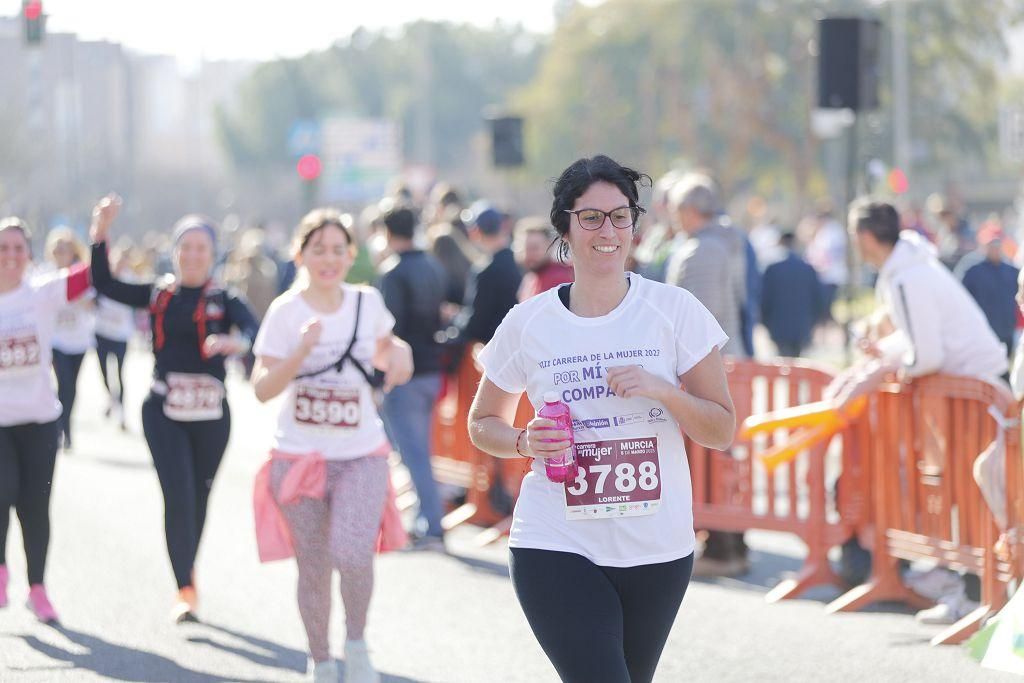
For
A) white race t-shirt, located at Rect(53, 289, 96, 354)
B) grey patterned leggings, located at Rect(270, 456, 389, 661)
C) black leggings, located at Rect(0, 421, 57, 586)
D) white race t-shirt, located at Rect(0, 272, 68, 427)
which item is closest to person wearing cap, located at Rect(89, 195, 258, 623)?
white race t-shirt, located at Rect(0, 272, 68, 427)

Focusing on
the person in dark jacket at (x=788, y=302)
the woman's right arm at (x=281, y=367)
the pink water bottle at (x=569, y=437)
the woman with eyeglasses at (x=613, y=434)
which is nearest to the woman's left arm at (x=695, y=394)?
the woman with eyeglasses at (x=613, y=434)

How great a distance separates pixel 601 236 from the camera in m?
4.74

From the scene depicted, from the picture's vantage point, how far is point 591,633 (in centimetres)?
454

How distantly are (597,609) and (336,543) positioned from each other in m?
2.51

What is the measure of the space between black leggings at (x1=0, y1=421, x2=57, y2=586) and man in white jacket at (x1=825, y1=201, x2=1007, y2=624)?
153 inches

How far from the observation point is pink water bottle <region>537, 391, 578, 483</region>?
4.58 m

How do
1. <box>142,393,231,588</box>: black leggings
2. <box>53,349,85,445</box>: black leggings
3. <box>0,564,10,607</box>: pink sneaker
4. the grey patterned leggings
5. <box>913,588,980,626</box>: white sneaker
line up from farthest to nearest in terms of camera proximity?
<box>53,349,85,445</box>: black leggings < <box>0,564,10,607</box>: pink sneaker < <box>142,393,231,588</box>: black leggings < <box>913,588,980,626</box>: white sneaker < the grey patterned leggings

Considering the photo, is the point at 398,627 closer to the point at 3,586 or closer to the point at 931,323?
the point at 3,586

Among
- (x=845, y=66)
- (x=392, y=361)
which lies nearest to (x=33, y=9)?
(x=845, y=66)

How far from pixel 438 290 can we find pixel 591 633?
643 cm

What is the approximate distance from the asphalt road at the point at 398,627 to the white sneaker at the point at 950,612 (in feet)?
0.40

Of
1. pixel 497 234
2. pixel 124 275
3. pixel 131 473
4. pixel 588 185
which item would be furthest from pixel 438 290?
pixel 124 275

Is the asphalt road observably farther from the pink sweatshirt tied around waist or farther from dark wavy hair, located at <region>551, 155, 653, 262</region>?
dark wavy hair, located at <region>551, 155, 653, 262</region>

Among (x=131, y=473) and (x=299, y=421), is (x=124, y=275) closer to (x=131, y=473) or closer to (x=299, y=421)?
(x=131, y=473)
